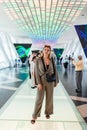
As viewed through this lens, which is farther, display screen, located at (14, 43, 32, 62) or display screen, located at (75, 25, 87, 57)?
display screen, located at (14, 43, 32, 62)

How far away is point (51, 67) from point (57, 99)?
3261mm

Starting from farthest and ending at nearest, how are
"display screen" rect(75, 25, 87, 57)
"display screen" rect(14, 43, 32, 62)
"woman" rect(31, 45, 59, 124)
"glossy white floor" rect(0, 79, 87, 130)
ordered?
"display screen" rect(14, 43, 32, 62)
"display screen" rect(75, 25, 87, 57)
"woman" rect(31, 45, 59, 124)
"glossy white floor" rect(0, 79, 87, 130)

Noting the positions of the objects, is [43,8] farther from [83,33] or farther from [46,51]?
[46,51]

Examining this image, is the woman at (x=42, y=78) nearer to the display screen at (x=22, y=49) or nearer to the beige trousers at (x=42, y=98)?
the beige trousers at (x=42, y=98)

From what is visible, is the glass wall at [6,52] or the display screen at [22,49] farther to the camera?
the display screen at [22,49]

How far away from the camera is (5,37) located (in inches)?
1597

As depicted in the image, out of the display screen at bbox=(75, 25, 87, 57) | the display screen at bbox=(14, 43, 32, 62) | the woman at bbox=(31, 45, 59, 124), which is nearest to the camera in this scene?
the woman at bbox=(31, 45, 59, 124)

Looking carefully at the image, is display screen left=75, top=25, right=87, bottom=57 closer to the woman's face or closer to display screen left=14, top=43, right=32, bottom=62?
the woman's face

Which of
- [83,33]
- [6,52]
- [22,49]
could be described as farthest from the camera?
[22,49]

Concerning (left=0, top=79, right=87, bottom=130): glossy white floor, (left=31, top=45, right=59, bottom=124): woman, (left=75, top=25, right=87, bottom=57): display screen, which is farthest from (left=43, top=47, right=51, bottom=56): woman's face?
(left=75, top=25, right=87, bottom=57): display screen

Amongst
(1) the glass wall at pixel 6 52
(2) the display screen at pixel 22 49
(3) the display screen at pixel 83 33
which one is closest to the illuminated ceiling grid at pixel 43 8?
(3) the display screen at pixel 83 33

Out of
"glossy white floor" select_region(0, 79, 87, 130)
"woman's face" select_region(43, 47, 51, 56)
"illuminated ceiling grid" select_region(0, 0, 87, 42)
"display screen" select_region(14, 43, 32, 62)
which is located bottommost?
"glossy white floor" select_region(0, 79, 87, 130)

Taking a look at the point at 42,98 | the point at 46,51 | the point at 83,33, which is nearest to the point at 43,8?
the point at 83,33

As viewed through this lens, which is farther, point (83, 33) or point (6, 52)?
point (6, 52)
